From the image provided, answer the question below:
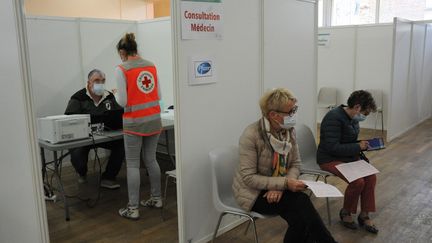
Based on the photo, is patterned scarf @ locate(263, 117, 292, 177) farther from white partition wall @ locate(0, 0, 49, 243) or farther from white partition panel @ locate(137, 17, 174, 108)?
white partition panel @ locate(137, 17, 174, 108)

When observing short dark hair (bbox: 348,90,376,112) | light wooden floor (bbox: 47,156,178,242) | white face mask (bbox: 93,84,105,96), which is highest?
white face mask (bbox: 93,84,105,96)

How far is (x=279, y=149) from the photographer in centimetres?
234

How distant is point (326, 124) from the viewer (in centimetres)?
300

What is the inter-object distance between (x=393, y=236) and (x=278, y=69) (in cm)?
155

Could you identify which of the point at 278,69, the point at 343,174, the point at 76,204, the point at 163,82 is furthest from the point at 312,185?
the point at 163,82

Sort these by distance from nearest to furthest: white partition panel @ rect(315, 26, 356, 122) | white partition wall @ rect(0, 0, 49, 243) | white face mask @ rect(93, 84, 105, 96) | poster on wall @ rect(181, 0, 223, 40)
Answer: white partition wall @ rect(0, 0, 49, 243), poster on wall @ rect(181, 0, 223, 40), white face mask @ rect(93, 84, 105, 96), white partition panel @ rect(315, 26, 356, 122)

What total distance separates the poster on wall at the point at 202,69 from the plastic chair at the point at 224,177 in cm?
46

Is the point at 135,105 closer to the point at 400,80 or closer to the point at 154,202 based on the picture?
the point at 154,202

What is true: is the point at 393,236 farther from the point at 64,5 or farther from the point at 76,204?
the point at 64,5

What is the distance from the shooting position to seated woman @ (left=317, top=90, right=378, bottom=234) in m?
2.94

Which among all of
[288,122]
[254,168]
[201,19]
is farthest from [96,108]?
[288,122]

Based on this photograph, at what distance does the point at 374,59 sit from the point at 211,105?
5.03m

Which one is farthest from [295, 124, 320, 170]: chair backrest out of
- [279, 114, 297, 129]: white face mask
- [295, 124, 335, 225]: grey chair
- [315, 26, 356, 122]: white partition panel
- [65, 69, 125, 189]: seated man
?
[315, 26, 356, 122]: white partition panel

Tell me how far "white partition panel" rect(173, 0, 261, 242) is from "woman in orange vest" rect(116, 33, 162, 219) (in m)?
0.69
